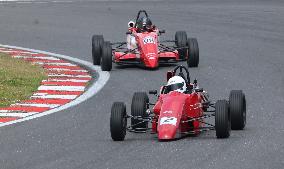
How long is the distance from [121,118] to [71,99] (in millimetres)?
5561

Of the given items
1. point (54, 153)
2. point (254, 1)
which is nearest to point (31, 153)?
point (54, 153)

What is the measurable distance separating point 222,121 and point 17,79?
911 centimetres

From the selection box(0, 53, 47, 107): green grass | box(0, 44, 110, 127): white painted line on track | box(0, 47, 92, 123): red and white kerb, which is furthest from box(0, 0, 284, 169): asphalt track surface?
box(0, 53, 47, 107): green grass

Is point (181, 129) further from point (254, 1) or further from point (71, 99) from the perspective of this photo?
point (254, 1)

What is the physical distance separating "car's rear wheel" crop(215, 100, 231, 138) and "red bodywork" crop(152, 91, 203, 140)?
53cm

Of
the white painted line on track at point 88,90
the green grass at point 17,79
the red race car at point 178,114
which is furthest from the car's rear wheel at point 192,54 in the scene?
the red race car at point 178,114

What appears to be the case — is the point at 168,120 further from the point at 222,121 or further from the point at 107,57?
the point at 107,57

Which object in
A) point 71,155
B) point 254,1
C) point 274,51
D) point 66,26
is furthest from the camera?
point 254,1

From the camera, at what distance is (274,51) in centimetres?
3056

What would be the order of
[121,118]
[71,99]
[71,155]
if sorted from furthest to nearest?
[71,99] → [121,118] → [71,155]

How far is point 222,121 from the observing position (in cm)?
1725

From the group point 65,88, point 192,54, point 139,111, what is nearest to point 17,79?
point 65,88

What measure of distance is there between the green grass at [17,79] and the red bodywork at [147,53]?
6.51ft

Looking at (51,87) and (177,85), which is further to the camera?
(51,87)
